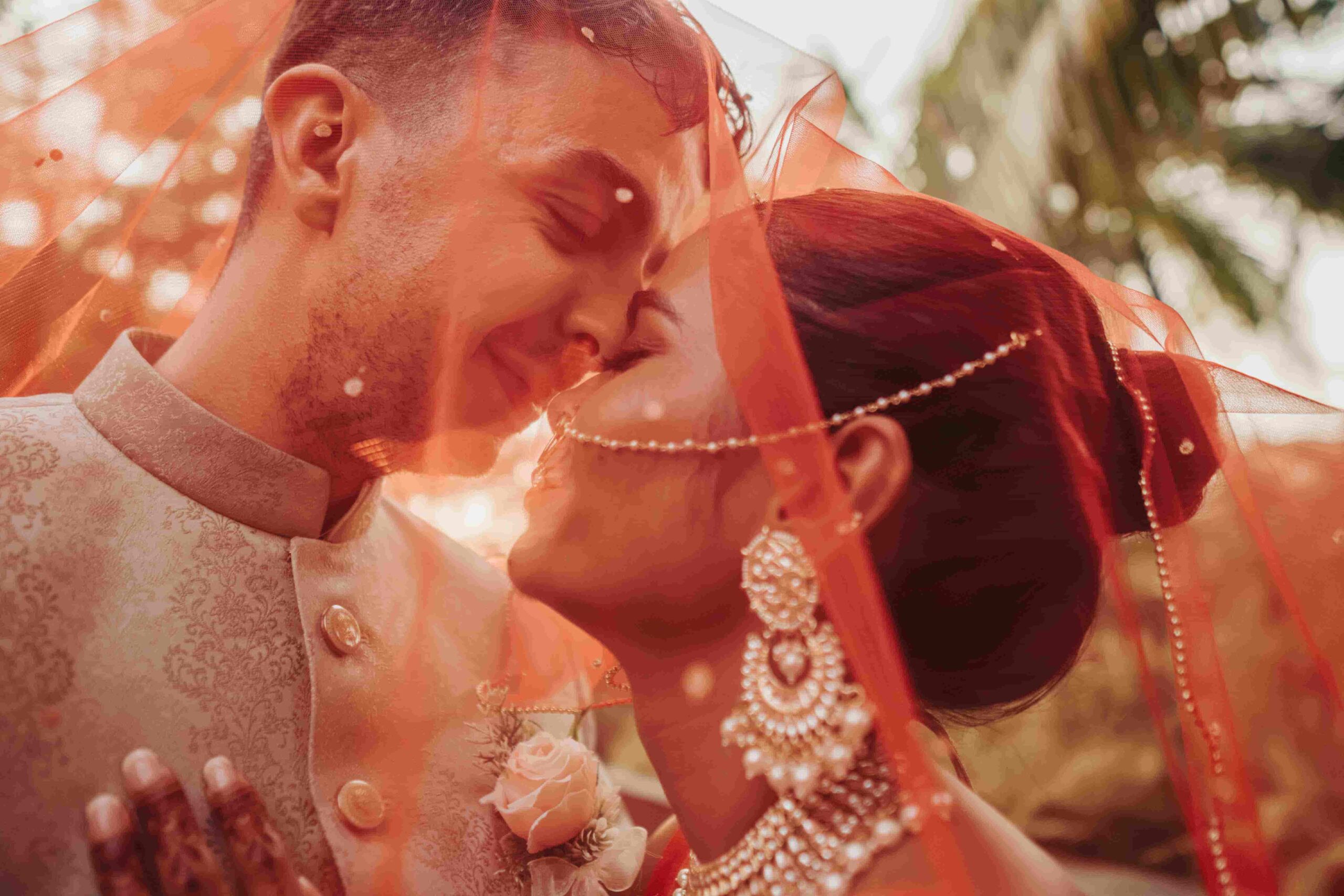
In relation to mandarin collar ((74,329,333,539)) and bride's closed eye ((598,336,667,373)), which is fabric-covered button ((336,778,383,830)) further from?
bride's closed eye ((598,336,667,373))

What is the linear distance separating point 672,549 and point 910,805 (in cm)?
48

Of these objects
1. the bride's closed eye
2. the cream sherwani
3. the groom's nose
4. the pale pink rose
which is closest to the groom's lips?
the groom's nose

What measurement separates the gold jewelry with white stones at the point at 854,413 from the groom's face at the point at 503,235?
0.28 metres

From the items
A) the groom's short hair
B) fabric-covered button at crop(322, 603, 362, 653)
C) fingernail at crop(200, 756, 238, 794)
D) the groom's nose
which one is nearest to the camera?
fingernail at crop(200, 756, 238, 794)

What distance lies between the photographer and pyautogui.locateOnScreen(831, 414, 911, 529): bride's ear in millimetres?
1395

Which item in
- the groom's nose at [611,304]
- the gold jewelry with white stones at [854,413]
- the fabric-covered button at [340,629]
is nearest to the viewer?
the gold jewelry with white stones at [854,413]

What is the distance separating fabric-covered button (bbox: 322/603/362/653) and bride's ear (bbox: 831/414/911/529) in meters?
0.81

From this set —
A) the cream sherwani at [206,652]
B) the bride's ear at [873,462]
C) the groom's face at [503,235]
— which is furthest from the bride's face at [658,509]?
the cream sherwani at [206,652]

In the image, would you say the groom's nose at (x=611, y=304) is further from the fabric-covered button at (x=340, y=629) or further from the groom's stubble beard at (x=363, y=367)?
the fabric-covered button at (x=340, y=629)

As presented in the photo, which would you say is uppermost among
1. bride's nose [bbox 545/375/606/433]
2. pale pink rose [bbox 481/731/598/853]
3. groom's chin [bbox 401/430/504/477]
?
bride's nose [bbox 545/375/606/433]

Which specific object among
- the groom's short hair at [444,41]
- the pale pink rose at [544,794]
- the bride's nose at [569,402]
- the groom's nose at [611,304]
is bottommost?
the pale pink rose at [544,794]

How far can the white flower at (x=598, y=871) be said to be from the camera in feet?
5.21

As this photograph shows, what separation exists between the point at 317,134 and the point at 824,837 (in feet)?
4.80

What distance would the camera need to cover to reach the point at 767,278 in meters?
1.38
